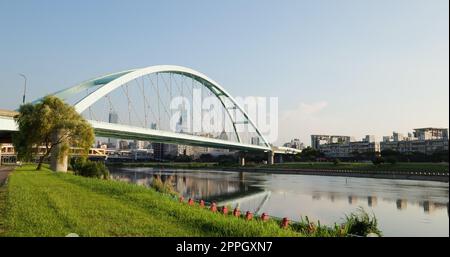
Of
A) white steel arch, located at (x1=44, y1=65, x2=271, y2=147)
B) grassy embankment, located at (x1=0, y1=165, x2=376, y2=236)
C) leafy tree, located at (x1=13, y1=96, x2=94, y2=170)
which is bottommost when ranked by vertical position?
grassy embankment, located at (x1=0, y1=165, x2=376, y2=236)

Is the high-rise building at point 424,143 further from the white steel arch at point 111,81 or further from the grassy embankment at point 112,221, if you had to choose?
the grassy embankment at point 112,221

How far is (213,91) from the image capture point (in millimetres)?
60656

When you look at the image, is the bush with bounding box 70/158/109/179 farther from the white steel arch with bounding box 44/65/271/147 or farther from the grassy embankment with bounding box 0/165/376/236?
the grassy embankment with bounding box 0/165/376/236

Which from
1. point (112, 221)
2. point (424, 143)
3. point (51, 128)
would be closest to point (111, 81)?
point (51, 128)

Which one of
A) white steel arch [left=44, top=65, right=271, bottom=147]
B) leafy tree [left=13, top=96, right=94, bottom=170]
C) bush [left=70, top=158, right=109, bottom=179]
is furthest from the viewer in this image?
white steel arch [left=44, top=65, right=271, bottom=147]

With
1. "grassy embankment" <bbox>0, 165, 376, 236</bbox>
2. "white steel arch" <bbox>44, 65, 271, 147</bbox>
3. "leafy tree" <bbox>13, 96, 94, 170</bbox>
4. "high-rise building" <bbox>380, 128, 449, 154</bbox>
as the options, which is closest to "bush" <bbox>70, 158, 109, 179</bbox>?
"leafy tree" <bbox>13, 96, 94, 170</bbox>

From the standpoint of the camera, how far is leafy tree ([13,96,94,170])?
87.2ft

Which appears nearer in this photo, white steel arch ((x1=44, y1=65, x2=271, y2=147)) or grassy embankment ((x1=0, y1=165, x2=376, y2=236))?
grassy embankment ((x1=0, y1=165, x2=376, y2=236))

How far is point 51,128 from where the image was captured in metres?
27.3

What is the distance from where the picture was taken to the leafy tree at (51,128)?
26.6 m
